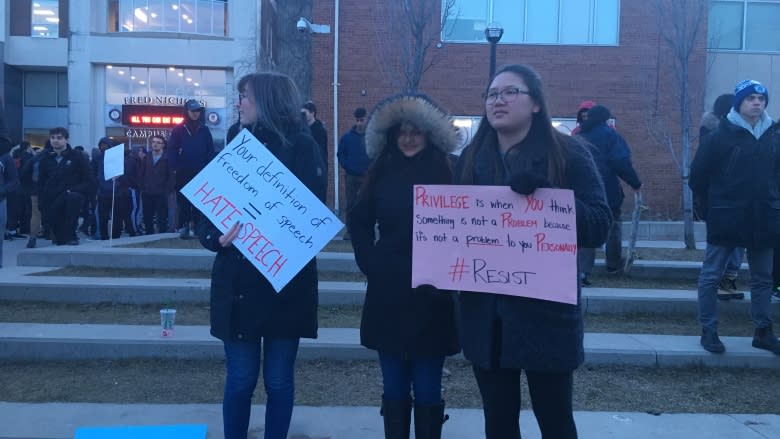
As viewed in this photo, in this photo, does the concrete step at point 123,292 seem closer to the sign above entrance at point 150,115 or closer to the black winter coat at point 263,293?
the black winter coat at point 263,293

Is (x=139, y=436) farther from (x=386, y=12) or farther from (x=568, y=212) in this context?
(x=386, y=12)

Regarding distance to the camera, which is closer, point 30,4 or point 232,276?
point 232,276

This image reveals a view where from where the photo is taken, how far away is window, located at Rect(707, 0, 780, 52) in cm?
1998

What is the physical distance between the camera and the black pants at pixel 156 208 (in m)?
13.1

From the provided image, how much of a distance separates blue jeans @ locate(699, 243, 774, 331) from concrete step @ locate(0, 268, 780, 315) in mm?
1379

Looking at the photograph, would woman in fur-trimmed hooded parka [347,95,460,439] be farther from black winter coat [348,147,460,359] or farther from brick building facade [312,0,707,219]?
brick building facade [312,0,707,219]

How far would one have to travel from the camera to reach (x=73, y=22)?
28.8 m

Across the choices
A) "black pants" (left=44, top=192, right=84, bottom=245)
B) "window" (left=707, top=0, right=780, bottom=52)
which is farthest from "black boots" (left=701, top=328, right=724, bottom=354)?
"window" (left=707, top=0, right=780, bottom=52)

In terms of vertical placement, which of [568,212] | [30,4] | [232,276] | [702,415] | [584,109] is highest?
[30,4]

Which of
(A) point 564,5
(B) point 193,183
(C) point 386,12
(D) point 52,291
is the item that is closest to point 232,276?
(B) point 193,183

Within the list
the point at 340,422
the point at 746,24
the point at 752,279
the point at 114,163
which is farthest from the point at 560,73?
the point at 340,422

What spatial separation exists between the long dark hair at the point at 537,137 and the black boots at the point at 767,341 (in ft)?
12.7

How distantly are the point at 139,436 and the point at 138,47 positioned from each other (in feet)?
92.6

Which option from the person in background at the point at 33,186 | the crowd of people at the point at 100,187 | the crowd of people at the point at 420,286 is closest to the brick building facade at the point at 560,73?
the crowd of people at the point at 100,187
